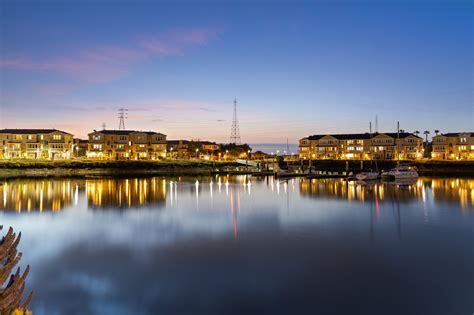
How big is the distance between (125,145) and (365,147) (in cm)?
5775

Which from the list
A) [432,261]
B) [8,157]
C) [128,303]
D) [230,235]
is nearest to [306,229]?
[230,235]

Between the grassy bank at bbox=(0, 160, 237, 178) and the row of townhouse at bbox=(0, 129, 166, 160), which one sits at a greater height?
the row of townhouse at bbox=(0, 129, 166, 160)

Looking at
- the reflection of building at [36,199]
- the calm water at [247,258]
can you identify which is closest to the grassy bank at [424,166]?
the calm water at [247,258]

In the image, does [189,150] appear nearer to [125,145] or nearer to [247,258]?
[125,145]

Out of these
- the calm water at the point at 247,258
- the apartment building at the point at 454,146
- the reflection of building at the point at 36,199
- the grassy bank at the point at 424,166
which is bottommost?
the calm water at the point at 247,258

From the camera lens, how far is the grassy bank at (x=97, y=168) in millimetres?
66375

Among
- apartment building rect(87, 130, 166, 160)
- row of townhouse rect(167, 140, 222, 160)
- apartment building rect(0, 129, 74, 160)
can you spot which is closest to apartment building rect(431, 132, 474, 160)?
row of townhouse rect(167, 140, 222, 160)

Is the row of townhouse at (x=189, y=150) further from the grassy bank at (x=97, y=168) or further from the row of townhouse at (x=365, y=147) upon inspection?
the row of townhouse at (x=365, y=147)

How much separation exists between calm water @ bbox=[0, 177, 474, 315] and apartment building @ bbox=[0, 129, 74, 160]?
189ft

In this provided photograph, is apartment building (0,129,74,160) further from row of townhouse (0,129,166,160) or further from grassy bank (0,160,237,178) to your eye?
grassy bank (0,160,237,178)

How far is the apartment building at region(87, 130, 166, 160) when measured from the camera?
85938 millimetres

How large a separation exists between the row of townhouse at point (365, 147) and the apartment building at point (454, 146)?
12.9ft

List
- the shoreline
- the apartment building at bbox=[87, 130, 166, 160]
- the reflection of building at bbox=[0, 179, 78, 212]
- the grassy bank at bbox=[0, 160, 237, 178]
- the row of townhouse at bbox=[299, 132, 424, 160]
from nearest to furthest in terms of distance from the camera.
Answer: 1. the reflection of building at bbox=[0, 179, 78, 212]
2. the grassy bank at bbox=[0, 160, 237, 178]
3. the shoreline
4. the apartment building at bbox=[87, 130, 166, 160]
5. the row of townhouse at bbox=[299, 132, 424, 160]

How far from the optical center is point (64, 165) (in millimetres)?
71875
